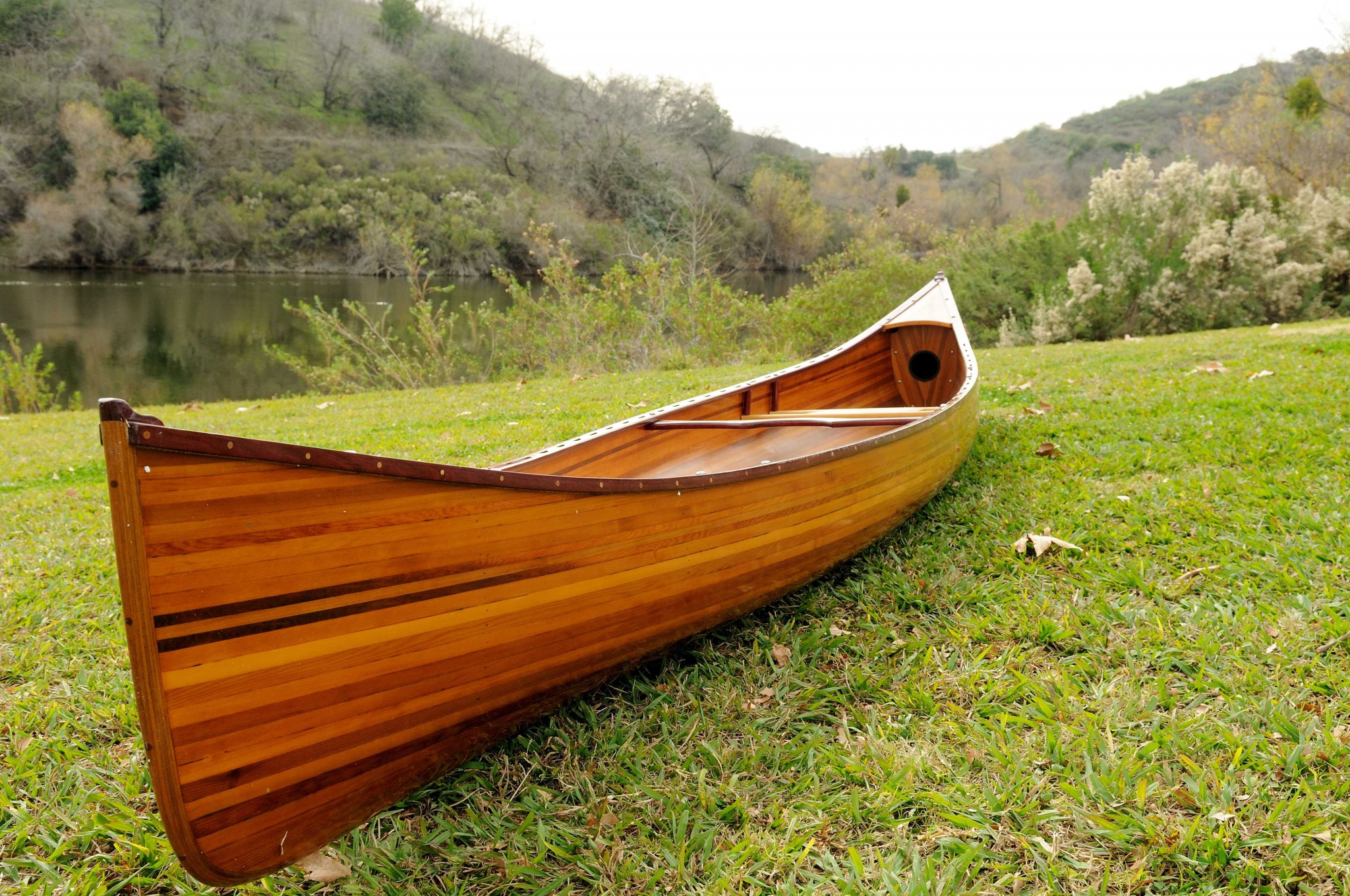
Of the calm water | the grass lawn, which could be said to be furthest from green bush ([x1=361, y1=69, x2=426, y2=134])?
the grass lawn

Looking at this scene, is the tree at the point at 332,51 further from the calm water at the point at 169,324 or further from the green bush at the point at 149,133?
the calm water at the point at 169,324

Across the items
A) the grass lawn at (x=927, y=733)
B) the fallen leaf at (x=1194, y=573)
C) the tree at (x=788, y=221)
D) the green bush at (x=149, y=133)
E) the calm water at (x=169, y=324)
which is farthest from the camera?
the tree at (x=788, y=221)

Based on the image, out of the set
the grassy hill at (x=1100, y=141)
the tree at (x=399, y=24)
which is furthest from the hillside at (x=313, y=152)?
the grassy hill at (x=1100, y=141)

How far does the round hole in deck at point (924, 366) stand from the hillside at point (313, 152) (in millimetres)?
19342

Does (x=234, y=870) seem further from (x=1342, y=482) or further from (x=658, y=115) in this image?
(x=658, y=115)

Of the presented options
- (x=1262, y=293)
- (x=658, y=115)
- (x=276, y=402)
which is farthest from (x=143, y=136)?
(x=1262, y=293)

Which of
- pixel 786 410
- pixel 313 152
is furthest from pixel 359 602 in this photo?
pixel 313 152

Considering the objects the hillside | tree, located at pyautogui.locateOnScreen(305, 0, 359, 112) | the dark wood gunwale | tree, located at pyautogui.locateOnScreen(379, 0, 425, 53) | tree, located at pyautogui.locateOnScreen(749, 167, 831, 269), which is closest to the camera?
the dark wood gunwale

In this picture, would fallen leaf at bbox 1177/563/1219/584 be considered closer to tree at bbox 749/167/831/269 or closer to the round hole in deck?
the round hole in deck

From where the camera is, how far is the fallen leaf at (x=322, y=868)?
1.60 meters

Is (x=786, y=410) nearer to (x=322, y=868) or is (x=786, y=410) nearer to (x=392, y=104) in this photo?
(x=322, y=868)

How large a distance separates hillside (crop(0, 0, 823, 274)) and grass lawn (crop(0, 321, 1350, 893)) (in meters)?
21.9

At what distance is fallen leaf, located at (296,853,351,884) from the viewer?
1.60 m

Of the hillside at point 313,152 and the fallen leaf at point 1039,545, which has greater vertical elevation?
the hillside at point 313,152
